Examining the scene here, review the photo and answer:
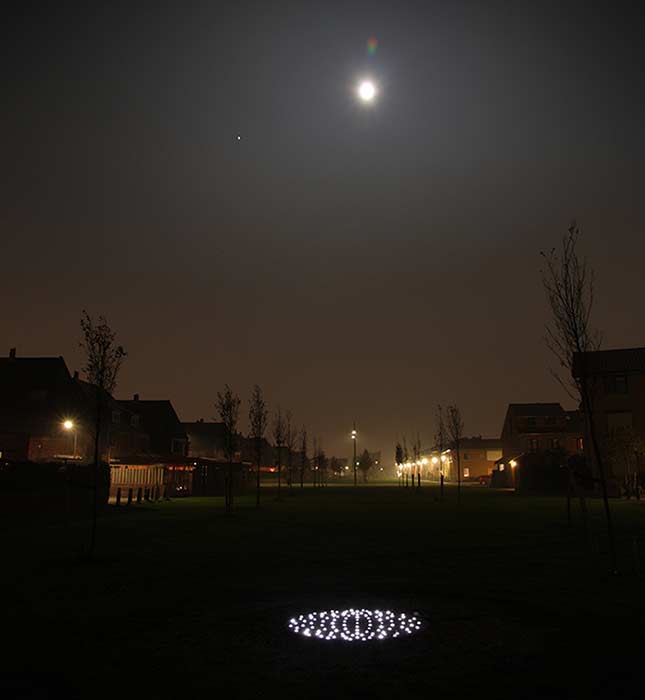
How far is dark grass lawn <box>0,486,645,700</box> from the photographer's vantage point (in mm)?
6207

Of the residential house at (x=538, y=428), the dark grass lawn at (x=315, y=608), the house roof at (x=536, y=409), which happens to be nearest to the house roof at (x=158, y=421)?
the residential house at (x=538, y=428)

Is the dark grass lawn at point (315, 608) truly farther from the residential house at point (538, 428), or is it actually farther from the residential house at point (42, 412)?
the residential house at point (538, 428)

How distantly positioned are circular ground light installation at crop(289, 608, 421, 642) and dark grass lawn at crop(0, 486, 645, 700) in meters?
0.26

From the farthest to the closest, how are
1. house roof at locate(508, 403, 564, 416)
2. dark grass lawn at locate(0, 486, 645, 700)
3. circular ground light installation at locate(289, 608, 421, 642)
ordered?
1. house roof at locate(508, 403, 564, 416)
2. circular ground light installation at locate(289, 608, 421, 642)
3. dark grass lawn at locate(0, 486, 645, 700)

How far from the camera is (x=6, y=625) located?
852 centimetres

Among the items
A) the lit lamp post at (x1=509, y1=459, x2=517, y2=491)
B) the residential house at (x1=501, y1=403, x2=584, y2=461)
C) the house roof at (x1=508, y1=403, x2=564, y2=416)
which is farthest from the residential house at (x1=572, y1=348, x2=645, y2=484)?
the house roof at (x1=508, y1=403, x2=564, y2=416)

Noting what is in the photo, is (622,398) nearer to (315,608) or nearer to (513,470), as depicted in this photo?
(513,470)

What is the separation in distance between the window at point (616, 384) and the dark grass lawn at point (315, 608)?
133ft

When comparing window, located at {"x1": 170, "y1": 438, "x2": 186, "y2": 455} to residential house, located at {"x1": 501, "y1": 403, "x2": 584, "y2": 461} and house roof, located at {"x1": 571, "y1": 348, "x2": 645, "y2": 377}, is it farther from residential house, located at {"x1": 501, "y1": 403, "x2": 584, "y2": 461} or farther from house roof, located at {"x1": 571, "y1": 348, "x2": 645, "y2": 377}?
house roof, located at {"x1": 571, "y1": 348, "x2": 645, "y2": 377}

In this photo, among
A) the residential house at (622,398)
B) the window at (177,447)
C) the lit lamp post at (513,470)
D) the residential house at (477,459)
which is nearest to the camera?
the residential house at (622,398)

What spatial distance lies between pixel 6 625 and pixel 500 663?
6.87 meters

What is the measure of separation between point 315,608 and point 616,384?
5318cm

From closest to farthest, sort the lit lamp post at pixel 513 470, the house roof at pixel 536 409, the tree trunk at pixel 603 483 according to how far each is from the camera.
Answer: the tree trunk at pixel 603 483 → the lit lamp post at pixel 513 470 → the house roof at pixel 536 409

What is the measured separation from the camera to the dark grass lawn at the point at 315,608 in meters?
6.21
